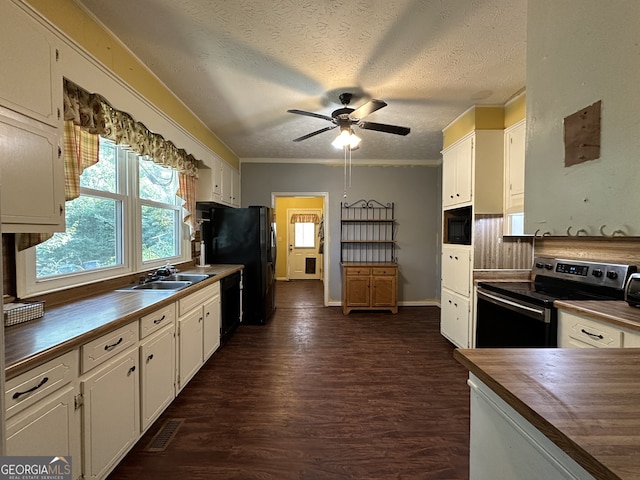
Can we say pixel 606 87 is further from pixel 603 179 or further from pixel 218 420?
pixel 218 420

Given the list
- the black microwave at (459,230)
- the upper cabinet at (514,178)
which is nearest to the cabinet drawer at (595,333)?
the upper cabinet at (514,178)

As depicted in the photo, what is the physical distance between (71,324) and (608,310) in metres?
2.79

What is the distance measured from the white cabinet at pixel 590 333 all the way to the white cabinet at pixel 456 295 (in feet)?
3.56

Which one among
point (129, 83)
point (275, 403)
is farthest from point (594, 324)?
point (129, 83)

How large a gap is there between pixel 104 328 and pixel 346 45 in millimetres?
2165

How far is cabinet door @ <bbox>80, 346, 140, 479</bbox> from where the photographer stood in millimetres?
1304

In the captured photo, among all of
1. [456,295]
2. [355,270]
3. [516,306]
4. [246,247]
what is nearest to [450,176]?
[456,295]

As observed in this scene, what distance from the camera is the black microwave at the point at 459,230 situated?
308cm

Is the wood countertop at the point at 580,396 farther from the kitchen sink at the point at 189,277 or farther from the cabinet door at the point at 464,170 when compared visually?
the kitchen sink at the point at 189,277

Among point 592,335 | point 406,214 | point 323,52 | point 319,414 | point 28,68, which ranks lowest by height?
point 319,414

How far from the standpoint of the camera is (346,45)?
1.96 m

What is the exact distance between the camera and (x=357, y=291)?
461 centimetres

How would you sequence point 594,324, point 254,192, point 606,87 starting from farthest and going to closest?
point 254,192 < point 594,324 < point 606,87

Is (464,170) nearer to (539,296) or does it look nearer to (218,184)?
(539,296)
